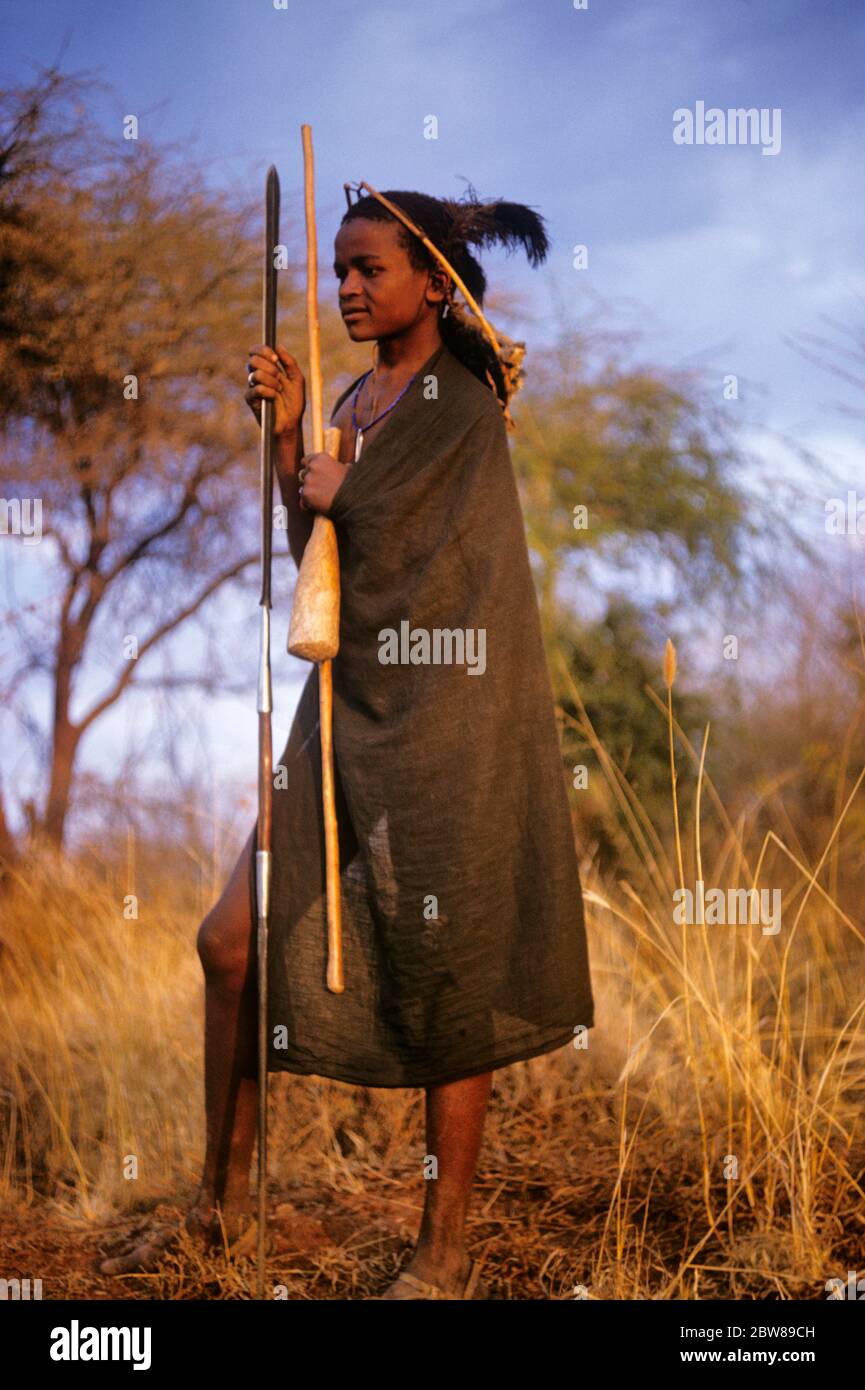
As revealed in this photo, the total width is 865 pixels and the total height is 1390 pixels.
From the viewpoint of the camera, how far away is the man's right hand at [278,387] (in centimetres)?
290

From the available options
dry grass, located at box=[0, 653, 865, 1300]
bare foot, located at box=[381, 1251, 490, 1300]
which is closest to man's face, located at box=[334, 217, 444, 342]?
dry grass, located at box=[0, 653, 865, 1300]

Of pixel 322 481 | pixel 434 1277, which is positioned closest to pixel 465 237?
pixel 322 481

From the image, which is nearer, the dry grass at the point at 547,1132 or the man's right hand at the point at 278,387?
the man's right hand at the point at 278,387

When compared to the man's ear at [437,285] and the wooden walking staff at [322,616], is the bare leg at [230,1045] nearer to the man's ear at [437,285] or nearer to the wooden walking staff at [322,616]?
the wooden walking staff at [322,616]

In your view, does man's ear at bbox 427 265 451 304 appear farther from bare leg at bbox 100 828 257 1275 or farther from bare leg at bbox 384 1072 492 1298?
bare leg at bbox 384 1072 492 1298

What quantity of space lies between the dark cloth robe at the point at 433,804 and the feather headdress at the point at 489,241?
144mm

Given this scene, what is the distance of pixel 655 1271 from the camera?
3195 mm

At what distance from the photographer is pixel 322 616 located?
2826 millimetres

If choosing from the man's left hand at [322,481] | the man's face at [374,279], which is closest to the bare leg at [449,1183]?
the man's left hand at [322,481]

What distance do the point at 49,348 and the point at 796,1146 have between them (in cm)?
476

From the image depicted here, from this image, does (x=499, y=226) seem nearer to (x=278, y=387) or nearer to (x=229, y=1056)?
(x=278, y=387)

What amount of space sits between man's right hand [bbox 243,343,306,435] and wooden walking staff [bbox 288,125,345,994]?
7cm

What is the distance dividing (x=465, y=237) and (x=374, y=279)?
0.82 ft
